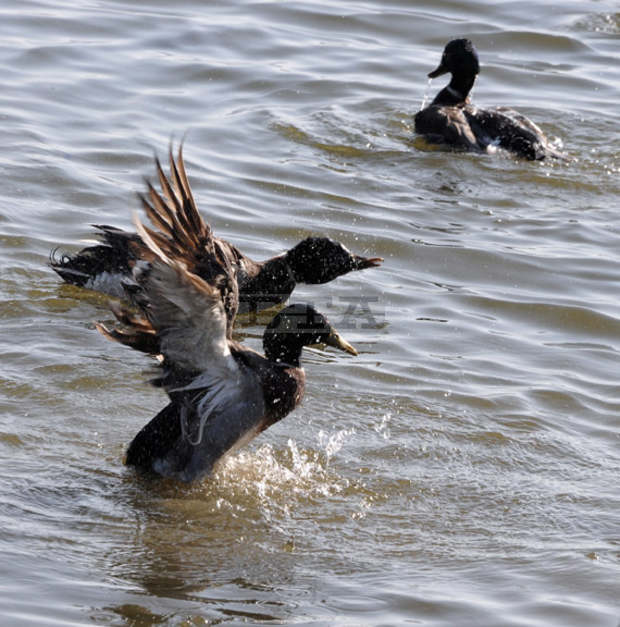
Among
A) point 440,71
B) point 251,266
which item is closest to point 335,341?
point 251,266

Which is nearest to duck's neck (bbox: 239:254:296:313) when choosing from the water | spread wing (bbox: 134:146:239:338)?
the water

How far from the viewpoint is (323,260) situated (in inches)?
314

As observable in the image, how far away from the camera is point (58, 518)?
5.29 metres

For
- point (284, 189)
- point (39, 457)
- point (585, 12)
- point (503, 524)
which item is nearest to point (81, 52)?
point (284, 189)

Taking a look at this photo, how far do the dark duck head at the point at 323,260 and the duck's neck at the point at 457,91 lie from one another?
3858mm

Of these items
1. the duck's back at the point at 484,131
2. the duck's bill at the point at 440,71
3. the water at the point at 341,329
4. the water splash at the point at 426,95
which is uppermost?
the duck's bill at the point at 440,71

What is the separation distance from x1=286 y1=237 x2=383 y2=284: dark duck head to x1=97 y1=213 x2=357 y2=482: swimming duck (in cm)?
177

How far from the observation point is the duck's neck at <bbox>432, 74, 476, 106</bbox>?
37.3 ft

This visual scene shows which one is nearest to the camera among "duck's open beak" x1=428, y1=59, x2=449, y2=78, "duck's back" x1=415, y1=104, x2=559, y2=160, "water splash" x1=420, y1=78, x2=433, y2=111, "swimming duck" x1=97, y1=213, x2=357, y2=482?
"swimming duck" x1=97, y1=213, x2=357, y2=482

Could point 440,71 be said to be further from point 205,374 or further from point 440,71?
point 205,374

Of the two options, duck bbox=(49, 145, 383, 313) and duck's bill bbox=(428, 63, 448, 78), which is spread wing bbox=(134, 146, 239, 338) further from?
duck's bill bbox=(428, 63, 448, 78)

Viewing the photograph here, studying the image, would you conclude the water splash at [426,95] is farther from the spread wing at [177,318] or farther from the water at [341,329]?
the spread wing at [177,318]

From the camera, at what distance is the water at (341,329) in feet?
16.2

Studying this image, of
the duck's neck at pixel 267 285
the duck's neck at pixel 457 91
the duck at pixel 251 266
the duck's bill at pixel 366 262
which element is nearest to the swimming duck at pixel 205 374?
the duck at pixel 251 266
